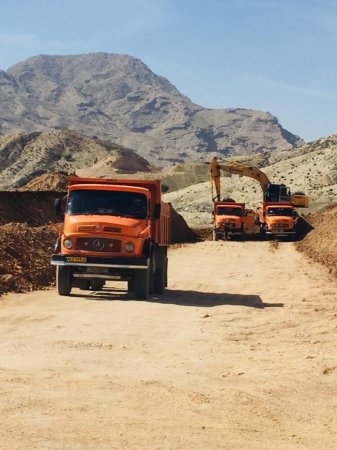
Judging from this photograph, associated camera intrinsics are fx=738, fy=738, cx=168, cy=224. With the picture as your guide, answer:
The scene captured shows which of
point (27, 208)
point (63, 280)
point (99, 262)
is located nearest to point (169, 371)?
point (99, 262)

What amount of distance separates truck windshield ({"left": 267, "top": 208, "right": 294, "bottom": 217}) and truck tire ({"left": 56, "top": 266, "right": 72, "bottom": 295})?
33.4m

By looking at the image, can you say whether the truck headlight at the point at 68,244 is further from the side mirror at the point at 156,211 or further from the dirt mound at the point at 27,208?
the dirt mound at the point at 27,208

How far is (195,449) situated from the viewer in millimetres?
6551

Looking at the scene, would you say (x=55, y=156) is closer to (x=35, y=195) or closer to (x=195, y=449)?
(x=35, y=195)

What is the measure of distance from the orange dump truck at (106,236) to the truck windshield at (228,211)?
1198 inches

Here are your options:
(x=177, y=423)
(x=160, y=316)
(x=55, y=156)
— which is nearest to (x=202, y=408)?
(x=177, y=423)

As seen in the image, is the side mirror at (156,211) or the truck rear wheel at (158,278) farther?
the truck rear wheel at (158,278)

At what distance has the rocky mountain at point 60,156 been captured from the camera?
131125 mm

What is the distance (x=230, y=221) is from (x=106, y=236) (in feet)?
102

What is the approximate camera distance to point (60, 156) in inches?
5709

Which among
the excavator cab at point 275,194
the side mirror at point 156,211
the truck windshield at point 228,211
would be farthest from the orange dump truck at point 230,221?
the side mirror at point 156,211

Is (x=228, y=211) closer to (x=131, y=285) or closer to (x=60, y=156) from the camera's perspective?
(x=131, y=285)

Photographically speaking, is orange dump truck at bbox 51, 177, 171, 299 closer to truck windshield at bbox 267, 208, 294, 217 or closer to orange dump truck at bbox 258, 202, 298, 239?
orange dump truck at bbox 258, 202, 298, 239

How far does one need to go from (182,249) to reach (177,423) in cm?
3314
